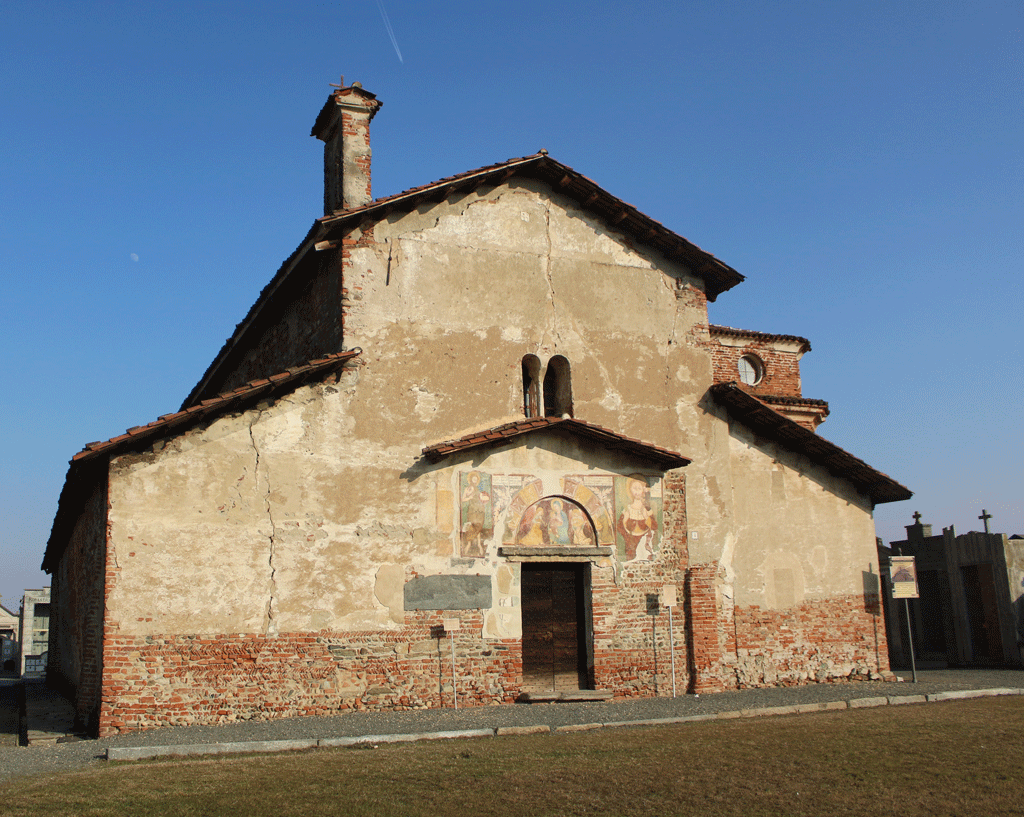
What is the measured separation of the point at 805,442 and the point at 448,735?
29.5 ft

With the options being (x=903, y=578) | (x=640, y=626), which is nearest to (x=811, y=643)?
(x=903, y=578)

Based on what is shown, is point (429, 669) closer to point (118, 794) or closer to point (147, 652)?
point (147, 652)

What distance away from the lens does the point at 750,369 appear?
23.0 metres

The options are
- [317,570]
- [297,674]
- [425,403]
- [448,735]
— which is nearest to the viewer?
[448,735]

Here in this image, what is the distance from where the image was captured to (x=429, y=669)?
12.8m

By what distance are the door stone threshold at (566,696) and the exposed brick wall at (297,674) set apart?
232 mm

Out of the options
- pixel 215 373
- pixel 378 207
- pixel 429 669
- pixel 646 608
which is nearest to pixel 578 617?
pixel 646 608

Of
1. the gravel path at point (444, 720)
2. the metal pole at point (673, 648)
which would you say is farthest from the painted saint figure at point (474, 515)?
the metal pole at point (673, 648)

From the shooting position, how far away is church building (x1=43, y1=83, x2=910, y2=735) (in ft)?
38.3

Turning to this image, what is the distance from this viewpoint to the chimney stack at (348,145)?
15.0m

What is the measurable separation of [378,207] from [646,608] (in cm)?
768

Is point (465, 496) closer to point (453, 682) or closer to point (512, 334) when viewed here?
point (453, 682)

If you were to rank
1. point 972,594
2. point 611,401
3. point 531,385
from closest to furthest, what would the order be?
point 531,385 → point 611,401 → point 972,594

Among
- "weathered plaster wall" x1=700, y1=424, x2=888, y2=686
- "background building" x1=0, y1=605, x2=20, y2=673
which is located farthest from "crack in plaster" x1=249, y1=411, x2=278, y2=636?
"background building" x1=0, y1=605, x2=20, y2=673
